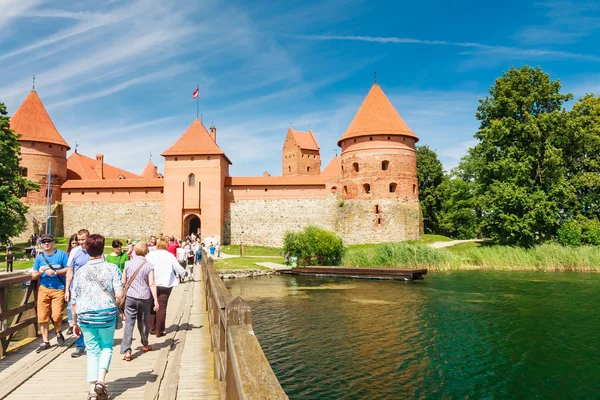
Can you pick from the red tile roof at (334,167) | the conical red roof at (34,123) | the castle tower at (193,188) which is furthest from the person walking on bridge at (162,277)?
the red tile roof at (334,167)

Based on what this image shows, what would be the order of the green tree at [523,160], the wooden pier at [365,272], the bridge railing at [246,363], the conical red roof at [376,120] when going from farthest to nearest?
the conical red roof at [376,120] < the green tree at [523,160] < the wooden pier at [365,272] < the bridge railing at [246,363]

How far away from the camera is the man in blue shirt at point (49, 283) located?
5.24 meters

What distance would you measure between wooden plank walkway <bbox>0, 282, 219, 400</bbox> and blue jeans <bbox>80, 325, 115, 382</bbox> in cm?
33

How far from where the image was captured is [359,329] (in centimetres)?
1052

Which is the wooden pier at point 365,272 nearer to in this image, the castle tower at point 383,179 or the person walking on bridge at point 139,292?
the castle tower at point 383,179

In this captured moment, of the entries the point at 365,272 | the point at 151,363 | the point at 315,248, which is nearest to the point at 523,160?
the point at 365,272

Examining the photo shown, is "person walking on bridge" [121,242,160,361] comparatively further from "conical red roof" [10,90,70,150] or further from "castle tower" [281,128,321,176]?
"castle tower" [281,128,321,176]

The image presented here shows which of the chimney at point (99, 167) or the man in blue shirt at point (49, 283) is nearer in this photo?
the man in blue shirt at point (49, 283)

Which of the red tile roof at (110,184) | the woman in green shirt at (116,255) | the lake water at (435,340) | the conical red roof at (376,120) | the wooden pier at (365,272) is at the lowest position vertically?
the lake water at (435,340)

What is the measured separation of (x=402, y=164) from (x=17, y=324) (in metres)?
28.7

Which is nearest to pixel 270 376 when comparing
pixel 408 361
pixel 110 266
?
pixel 110 266

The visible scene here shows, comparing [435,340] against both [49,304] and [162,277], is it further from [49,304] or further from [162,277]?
[49,304]

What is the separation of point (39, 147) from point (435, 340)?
3238 cm

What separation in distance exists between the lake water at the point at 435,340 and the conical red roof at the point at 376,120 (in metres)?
17.1
